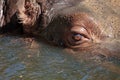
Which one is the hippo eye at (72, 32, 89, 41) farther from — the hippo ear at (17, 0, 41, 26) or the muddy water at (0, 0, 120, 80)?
the hippo ear at (17, 0, 41, 26)

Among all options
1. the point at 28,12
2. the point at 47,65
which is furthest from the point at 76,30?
the point at 28,12

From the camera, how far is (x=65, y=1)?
4.89 metres

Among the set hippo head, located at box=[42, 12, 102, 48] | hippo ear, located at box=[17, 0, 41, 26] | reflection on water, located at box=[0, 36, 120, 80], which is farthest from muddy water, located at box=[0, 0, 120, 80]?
hippo ear, located at box=[17, 0, 41, 26]

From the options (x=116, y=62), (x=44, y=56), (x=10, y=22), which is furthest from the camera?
(x=10, y=22)

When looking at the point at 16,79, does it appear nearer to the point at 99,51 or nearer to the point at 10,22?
the point at 99,51

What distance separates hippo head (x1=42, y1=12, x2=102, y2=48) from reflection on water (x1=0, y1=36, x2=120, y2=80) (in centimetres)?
16

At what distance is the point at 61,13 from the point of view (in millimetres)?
4723

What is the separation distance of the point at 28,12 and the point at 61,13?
566mm

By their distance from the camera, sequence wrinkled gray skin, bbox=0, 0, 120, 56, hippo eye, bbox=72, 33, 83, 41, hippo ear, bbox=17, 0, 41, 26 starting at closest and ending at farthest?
wrinkled gray skin, bbox=0, 0, 120, 56
hippo eye, bbox=72, 33, 83, 41
hippo ear, bbox=17, 0, 41, 26

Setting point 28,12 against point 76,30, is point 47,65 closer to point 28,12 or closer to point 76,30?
point 76,30

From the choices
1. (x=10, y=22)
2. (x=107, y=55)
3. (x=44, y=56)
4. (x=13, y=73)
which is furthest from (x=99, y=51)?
(x=10, y=22)

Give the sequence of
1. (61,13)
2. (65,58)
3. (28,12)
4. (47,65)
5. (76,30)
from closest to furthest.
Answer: (47,65), (65,58), (76,30), (61,13), (28,12)

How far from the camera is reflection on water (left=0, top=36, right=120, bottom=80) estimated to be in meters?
3.98

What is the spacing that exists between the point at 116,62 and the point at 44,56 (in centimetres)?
90
